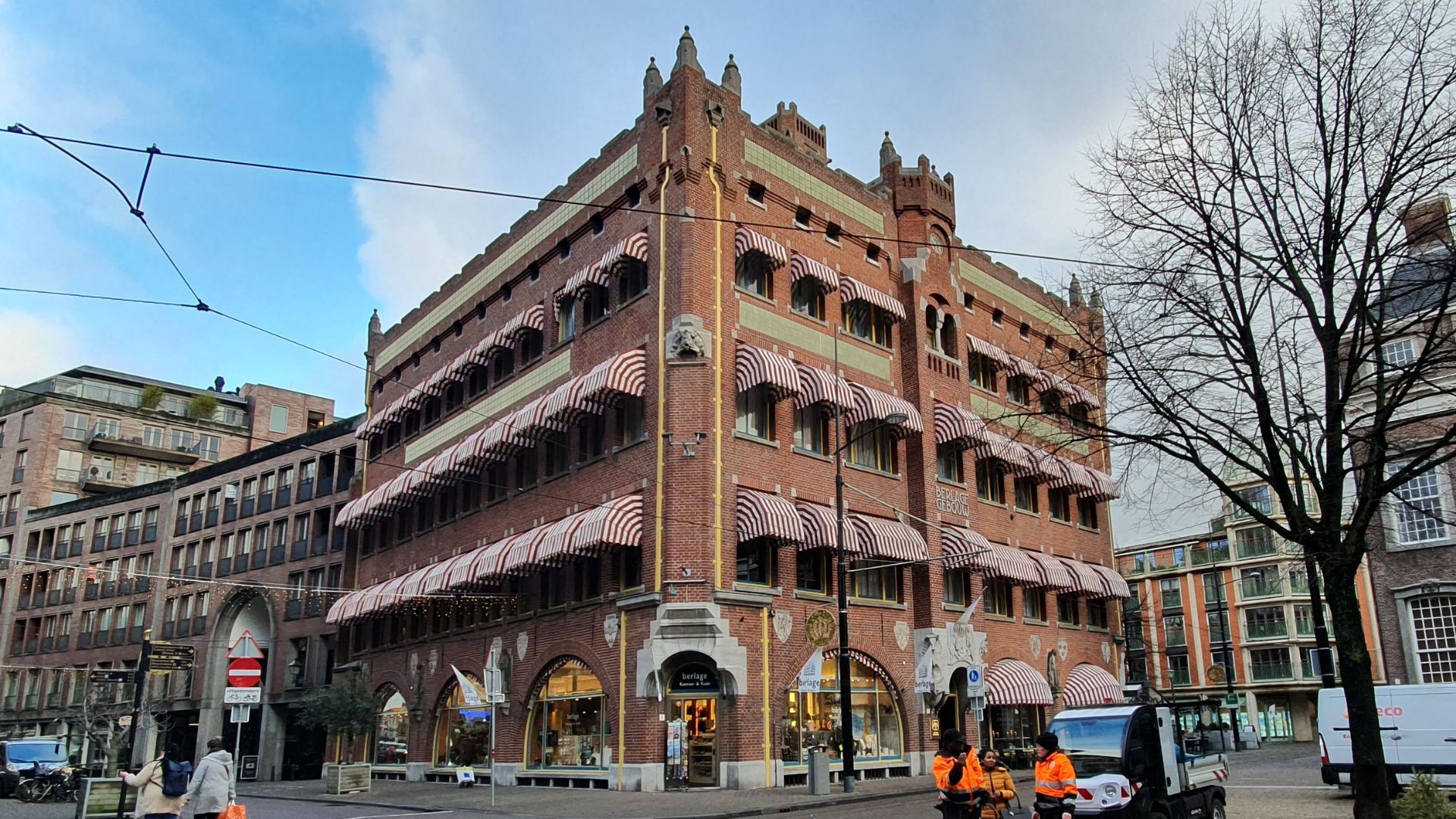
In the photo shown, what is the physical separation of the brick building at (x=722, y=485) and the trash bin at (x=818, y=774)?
1.58 meters

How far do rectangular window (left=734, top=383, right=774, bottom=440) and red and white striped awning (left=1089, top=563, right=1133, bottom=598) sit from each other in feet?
57.6

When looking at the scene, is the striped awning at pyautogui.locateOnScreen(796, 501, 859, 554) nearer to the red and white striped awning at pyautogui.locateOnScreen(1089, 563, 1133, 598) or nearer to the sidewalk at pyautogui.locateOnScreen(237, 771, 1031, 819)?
the sidewalk at pyautogui.locateOnScreen(237, 771, 1031, 819)

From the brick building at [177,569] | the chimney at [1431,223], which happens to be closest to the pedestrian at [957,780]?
the chimney at [1431,223]

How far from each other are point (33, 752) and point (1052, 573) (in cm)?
3487

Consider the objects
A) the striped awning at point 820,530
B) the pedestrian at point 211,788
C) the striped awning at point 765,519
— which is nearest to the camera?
the pedestrian at point 211,788

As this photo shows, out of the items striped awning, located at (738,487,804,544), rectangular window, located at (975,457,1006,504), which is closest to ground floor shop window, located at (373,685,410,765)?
striped awning, located at (738,487,804,544)

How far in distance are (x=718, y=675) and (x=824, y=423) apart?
8118 millimetres

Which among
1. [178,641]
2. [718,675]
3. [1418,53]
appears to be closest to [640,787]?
[718,675]

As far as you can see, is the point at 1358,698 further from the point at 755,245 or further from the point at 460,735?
the point at 460,735

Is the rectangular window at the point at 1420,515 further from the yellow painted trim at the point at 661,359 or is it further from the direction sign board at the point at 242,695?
the direction sign board at the point at 242,695

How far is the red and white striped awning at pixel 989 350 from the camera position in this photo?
3744 centimetres

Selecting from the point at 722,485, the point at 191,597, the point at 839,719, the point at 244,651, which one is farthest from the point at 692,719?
the point at 191,597

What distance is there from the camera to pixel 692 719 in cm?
2702

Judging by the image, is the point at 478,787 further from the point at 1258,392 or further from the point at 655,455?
the point at 1258,392
